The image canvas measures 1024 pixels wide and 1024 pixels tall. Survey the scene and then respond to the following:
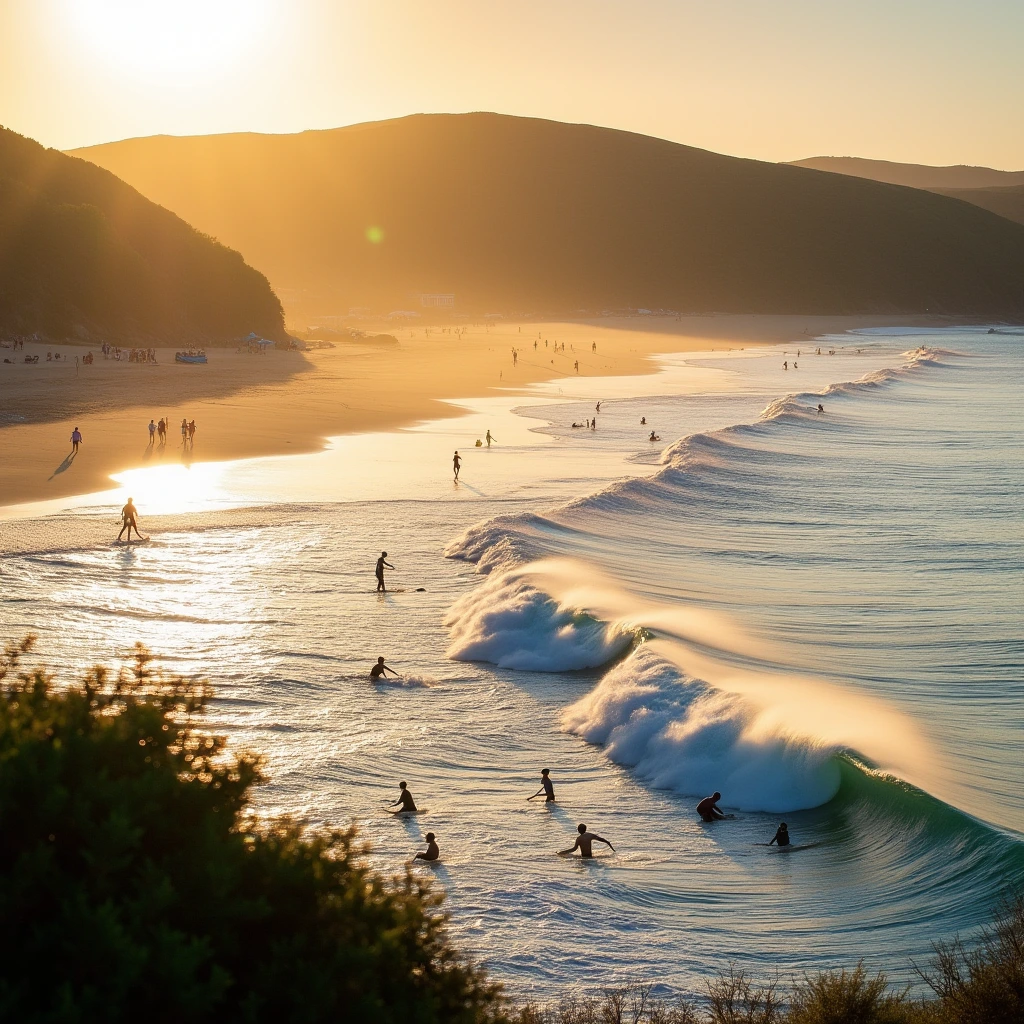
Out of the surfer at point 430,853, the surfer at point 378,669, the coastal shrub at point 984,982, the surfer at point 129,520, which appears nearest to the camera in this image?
the coastal shrub at point 984,982

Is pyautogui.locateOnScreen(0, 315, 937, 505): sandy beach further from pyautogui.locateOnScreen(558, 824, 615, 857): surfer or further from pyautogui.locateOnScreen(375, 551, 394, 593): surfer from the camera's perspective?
pyautogui.locateOnScreen(558, 824, 615, 857): surfer

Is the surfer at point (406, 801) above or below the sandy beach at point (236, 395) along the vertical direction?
below

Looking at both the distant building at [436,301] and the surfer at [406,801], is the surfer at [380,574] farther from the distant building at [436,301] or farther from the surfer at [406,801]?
the distant building at [436,301]

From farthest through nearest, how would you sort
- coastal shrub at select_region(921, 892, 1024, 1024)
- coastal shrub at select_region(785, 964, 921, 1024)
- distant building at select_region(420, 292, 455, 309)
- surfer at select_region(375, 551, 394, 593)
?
distant building at select_region(420, 292, 455, 309)
surfer at select_region(375, 551, 394, 593)
coastal shrub at select_region(921, 892, 1024, 1024)
coastal shrub at select_region(785, 964, 921, 1024)

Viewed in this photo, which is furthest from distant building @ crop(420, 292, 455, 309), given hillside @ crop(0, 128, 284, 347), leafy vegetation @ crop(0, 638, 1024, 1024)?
leafy vegetation @ crop(0, 638, 1024, 1024)

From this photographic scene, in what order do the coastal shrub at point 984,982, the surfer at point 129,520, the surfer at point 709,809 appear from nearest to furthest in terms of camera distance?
the coastal shrub at point 984,982
the surfer at point 709,809
the surfer at point 129,520

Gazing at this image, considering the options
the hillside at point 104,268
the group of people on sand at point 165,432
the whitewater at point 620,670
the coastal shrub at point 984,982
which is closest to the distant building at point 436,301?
the hillside at point 104,268

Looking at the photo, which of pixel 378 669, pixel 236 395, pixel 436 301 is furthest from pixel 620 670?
pixel 436 301
